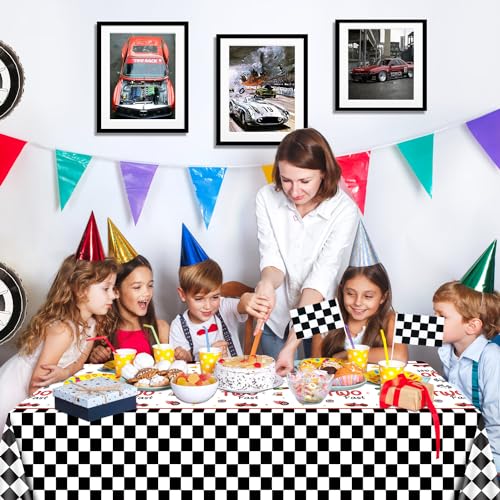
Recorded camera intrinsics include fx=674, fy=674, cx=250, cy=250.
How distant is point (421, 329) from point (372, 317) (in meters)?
0.62

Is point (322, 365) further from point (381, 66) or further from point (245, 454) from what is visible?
point (381, 66)

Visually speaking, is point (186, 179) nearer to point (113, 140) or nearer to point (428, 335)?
point (113, 140)

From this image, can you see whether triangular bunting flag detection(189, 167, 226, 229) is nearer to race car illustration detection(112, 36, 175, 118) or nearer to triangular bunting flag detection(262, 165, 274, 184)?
→ triangular bunting flag detection(262, 165, 274, 184)

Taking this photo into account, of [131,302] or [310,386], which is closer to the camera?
[310,386]

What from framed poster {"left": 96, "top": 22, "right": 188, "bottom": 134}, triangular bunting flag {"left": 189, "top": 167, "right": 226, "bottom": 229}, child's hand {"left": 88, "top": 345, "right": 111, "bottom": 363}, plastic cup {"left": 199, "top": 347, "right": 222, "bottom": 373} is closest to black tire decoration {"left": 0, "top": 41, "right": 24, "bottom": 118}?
framed poster {"left": 96, "top": 22, "right": 188, "bottom": 134}

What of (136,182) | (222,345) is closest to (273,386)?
(222,345)

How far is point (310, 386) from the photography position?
168 cm

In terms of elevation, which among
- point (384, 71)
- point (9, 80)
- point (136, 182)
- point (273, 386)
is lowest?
point (273, 386)

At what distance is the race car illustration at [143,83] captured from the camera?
2953mm

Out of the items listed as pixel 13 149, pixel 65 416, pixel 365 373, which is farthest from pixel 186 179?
pixel 65 416

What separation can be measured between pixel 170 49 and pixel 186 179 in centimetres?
57

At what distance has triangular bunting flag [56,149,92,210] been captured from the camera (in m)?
2.91

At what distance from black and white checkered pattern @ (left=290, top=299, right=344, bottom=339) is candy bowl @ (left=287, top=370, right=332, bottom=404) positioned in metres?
0.29

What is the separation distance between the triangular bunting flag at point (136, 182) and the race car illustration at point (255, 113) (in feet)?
1.50
